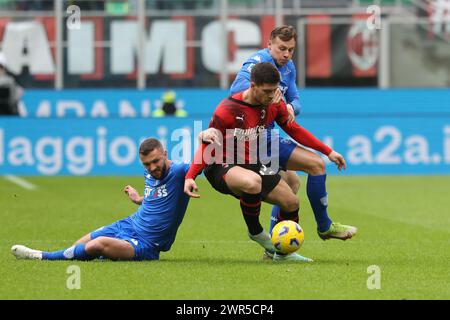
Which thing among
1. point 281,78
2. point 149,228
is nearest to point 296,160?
point 281,78

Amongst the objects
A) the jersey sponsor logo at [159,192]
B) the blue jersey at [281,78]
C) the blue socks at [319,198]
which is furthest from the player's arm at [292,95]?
the jersey sponsor logo at [159,192]

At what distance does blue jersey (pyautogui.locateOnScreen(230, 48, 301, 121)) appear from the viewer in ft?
33.6

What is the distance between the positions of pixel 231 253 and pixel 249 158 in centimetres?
120

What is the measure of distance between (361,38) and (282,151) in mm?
17962

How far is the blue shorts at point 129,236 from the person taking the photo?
9.79 metres

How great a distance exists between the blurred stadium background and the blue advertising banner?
0.08 ft

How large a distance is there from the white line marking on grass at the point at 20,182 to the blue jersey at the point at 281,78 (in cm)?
976

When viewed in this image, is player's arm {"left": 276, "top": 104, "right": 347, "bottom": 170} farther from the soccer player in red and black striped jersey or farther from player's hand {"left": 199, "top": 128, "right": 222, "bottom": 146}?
player's hand {"left": 199, "top": 128, "right": 222, "bottom": 146}

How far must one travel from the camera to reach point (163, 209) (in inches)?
388

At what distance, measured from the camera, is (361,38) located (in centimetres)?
2773

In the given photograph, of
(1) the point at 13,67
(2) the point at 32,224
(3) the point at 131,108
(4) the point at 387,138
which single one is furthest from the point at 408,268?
(1) the point at 13,67
